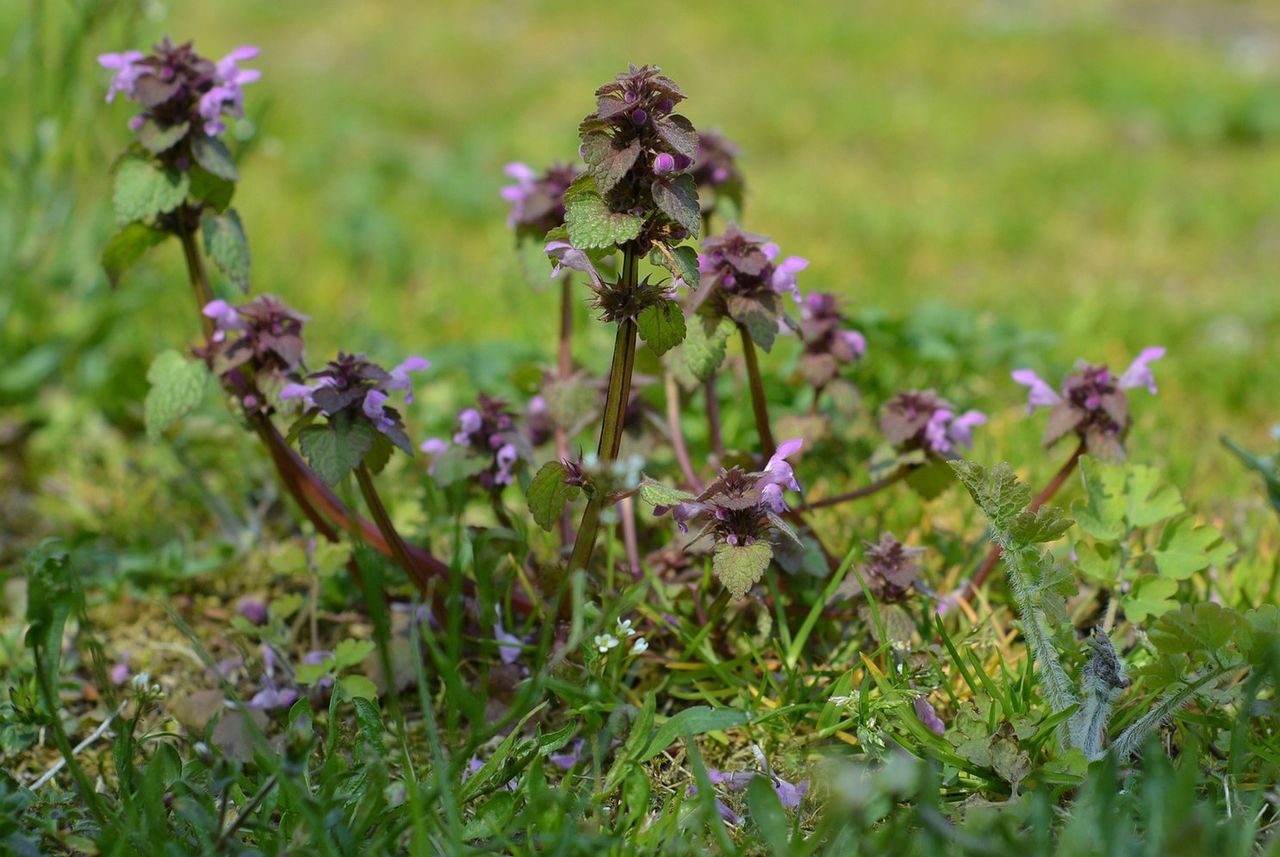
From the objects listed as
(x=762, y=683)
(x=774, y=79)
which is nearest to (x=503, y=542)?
(x=762, y=683)

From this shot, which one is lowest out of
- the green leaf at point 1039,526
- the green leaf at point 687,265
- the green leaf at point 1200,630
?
the green leaf at point 1200,630

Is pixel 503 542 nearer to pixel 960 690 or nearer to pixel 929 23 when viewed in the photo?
pixel 960 690

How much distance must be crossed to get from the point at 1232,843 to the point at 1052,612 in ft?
1.62

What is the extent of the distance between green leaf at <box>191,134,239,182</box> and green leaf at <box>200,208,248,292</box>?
0.10m

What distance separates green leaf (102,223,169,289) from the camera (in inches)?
83.3

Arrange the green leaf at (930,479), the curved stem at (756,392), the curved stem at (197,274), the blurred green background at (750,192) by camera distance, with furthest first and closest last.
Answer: the blurred green background at (750,192)
the green leaf at (930,479)
the curved stem at (197,274)
the curved stem at (756,392)

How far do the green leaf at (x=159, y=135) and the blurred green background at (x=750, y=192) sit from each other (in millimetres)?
837

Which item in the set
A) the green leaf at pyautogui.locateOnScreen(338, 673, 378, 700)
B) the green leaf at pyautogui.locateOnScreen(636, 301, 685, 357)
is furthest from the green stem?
the green leaf at pyautogui.locateOnScreen(338, 673, 378, 700)

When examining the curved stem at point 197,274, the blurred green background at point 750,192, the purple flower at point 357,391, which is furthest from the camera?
the blurred green background at point 750,192

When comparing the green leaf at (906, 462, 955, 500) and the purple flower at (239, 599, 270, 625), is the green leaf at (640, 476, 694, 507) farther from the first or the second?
the purple flower at (239, 599, 270, 625)

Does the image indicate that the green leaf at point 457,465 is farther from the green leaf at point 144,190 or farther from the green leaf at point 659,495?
the green leaf at point 144,190

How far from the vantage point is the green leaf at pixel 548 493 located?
5.72ft

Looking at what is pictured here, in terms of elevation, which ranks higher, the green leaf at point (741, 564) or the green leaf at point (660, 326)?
the green leaf at point (660, 326)

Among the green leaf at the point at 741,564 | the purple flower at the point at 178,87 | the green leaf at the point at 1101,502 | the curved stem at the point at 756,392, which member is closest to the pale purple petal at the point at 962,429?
the green leaf at the point at 1101,502
